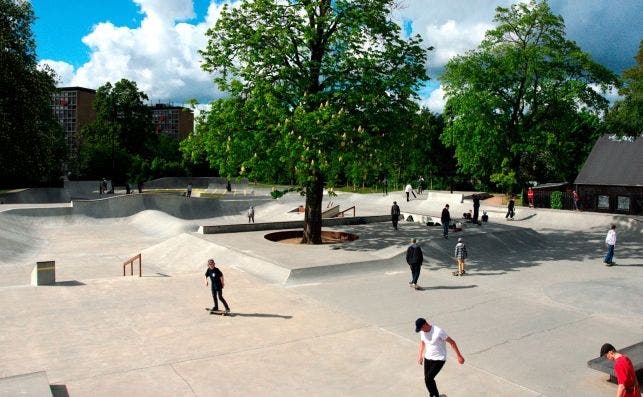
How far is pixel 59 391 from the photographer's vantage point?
7.38 metres

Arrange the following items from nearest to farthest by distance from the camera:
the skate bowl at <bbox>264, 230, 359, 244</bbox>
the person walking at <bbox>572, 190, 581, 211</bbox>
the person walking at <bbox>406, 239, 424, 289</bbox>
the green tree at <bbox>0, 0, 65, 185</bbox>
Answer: the person walking at <bbox>406, 239, 424, 289</bbox>, the skate bowl at <bbox>264, 230, 359, 244</bbox>, the person walking at <bbox>572, 190, 581, 211</bbox>, the green tree at <bbox>0, 0, 65, 185</bbox>

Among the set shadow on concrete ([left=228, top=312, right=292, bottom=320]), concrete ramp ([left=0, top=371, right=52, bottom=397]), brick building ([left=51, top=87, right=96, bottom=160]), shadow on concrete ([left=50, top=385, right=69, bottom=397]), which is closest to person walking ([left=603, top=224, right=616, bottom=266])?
shadow on concrete ([left=228, top=312, right=292, bottom=320])

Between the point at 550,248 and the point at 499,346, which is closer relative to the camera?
the point at 499,346

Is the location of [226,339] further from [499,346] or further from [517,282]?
[517,282]

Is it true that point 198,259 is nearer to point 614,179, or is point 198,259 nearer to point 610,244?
point 610,244

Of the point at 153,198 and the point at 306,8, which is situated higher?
the point at 306,8

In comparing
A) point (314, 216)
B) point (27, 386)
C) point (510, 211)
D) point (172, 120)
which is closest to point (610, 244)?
point (314, 216)

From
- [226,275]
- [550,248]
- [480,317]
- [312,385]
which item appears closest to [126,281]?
[226,275]

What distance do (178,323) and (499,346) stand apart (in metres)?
6.64

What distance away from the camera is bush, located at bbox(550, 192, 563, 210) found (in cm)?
3519

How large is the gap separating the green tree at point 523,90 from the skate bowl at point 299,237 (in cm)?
1846

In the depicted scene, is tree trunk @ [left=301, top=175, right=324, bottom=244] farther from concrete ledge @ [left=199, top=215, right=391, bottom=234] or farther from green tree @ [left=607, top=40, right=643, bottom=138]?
green tree @ [left=607, top=40, right=643, bottom=138]

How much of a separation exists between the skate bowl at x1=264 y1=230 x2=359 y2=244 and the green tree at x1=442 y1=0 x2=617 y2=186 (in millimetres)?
18459

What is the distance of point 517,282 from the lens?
591 inches
